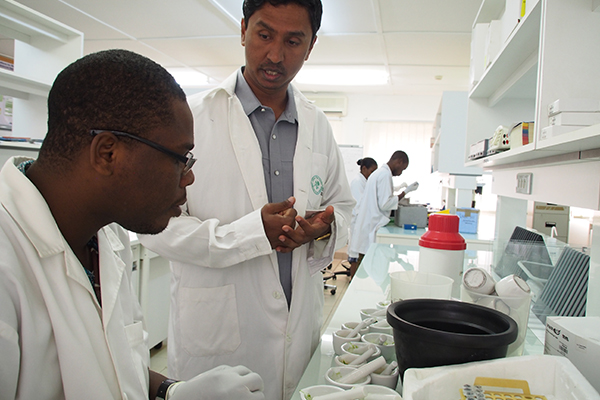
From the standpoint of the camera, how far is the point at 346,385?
77 centimetres

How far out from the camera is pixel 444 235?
1345 mm

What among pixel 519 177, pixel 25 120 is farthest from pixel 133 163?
pixel 25 120

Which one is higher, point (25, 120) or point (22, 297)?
point (25, 120)

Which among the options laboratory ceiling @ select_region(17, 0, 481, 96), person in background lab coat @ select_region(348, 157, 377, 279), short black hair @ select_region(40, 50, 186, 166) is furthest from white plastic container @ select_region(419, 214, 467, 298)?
person in background lab coat @ select_region(348, 157, 377, 279)

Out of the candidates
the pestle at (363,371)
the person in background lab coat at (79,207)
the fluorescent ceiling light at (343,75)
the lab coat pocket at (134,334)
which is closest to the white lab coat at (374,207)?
the fluorescent ceiling light at (343,75)

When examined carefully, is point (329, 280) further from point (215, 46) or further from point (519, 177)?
point (519, 177)

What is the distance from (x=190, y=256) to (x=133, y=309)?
23 centimetres

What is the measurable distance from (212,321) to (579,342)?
884mm

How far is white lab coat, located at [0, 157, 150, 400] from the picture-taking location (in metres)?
0.54

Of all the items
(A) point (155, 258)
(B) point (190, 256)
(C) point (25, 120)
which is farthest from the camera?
(C) point (25, 120)

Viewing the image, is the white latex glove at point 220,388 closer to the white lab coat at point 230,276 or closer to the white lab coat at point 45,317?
the white lab coat at point 45,317

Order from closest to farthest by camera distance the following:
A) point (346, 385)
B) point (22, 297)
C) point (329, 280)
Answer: point (22, 297), point (346, 385), point (329, 280)

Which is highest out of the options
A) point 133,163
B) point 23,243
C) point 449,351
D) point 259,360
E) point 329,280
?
point 133,163

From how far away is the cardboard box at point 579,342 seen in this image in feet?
2.14
